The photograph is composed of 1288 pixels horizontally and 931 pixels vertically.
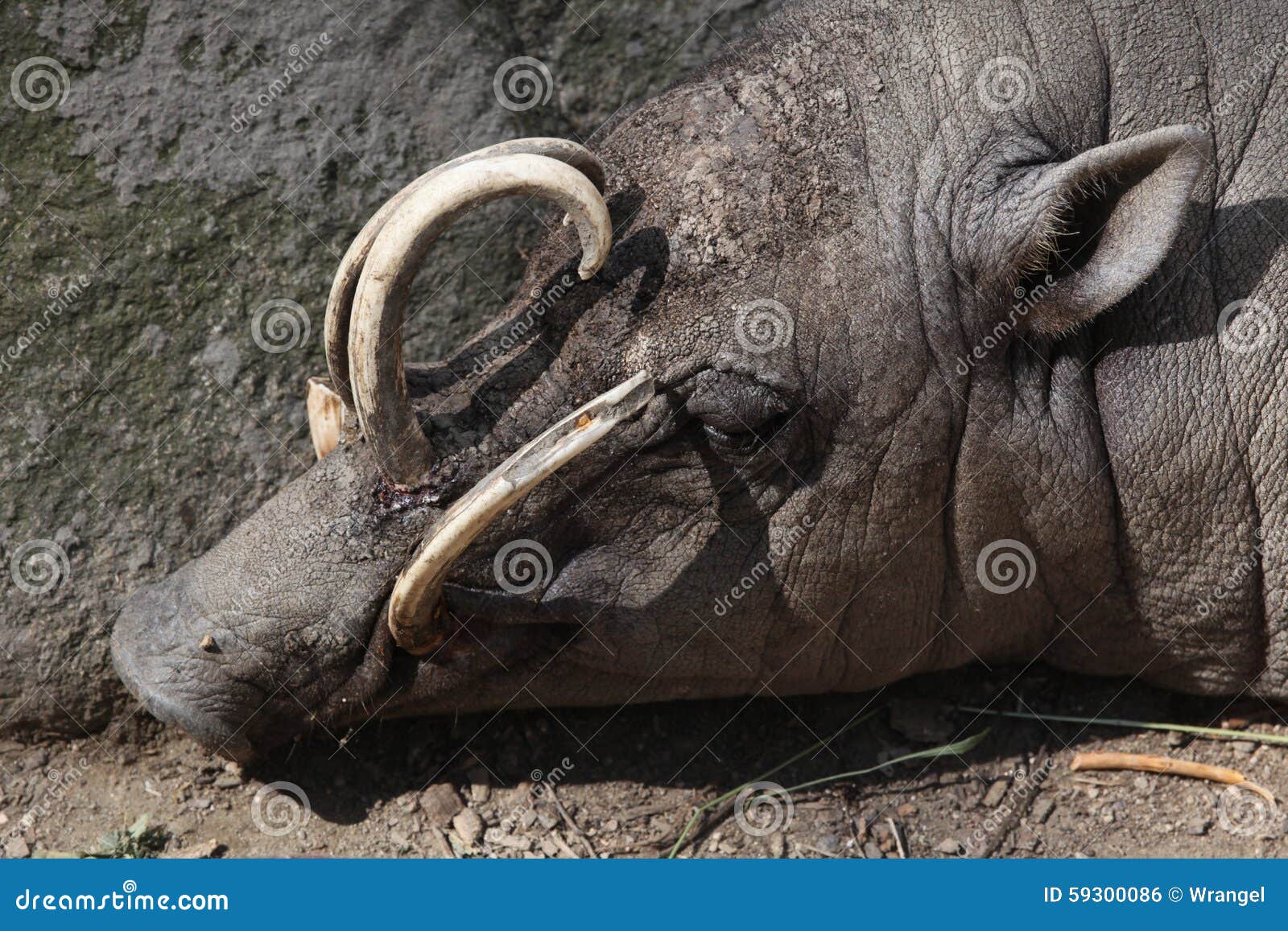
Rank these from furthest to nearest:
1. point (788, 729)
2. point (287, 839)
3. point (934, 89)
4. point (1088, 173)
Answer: point (788, 729), point (287, 839), point (934, 89), point (1088, 173)

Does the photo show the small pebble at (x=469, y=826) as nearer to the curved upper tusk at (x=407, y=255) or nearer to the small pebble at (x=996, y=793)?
the curved upper tusk at (x=407, y=255)

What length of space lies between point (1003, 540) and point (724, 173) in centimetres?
137

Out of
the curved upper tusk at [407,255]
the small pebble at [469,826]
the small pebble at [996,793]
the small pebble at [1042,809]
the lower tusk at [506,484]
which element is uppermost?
the curved upper tusk at [407,255]

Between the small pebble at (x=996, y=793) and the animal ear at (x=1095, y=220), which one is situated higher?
the animal ear at (x=1095, y=220)

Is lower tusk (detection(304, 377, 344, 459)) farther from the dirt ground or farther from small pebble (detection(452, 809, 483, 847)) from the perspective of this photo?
small pebble (detection(452, 809, 483, 847))

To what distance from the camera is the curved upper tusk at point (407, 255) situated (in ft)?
12.3

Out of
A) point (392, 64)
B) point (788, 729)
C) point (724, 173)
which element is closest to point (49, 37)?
point (392, 64)

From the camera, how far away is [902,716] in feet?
16.1

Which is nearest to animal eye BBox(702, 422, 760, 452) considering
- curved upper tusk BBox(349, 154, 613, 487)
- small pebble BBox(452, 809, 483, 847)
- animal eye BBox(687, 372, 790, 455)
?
animal eye BBox(687, 372, 790, 455)

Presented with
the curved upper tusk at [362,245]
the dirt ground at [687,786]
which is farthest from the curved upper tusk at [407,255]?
the dirt ground at [687,786]

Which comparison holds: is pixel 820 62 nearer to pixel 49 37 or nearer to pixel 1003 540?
pixel 1003 540

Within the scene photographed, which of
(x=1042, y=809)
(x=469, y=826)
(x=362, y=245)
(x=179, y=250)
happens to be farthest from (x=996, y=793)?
(x=179, y=250)

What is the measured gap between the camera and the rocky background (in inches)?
195

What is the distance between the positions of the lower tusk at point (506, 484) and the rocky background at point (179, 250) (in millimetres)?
1543
